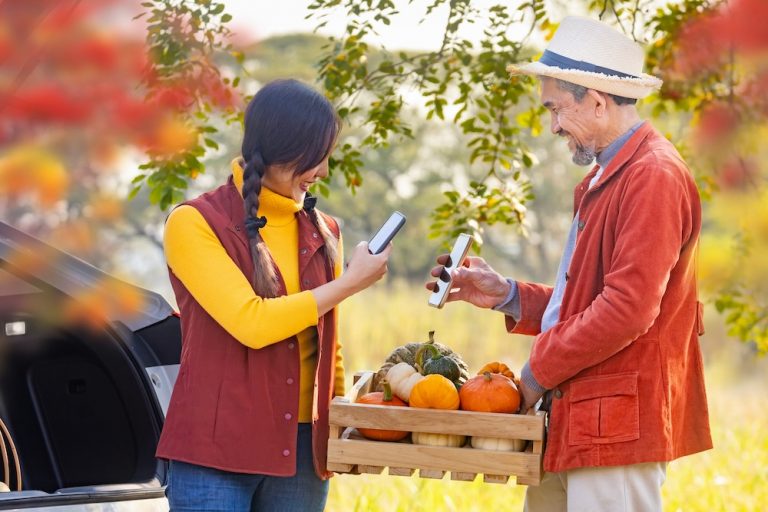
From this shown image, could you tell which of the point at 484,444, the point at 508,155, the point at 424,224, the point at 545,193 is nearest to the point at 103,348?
the point at 484,444

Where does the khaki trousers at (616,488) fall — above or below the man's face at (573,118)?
below

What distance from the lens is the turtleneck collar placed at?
2.65 m

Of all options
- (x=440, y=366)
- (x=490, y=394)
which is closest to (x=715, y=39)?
(x=440, y=366)

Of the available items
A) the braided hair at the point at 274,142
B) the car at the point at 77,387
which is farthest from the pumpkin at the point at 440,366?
the car at the point at 77,387

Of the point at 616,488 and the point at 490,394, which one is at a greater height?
the point at 490,394

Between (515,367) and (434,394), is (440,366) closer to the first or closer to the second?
(434,394)

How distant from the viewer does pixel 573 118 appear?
270 cm

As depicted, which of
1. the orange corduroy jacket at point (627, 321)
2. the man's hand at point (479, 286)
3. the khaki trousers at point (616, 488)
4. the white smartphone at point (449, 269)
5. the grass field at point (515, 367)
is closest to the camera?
the orange corduroy jacket at point (627, 321)

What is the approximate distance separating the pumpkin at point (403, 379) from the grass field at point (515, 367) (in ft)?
8.80

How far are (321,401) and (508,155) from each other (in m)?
2.58

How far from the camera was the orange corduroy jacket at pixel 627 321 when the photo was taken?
96.7 inches

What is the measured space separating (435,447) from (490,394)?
0.17m

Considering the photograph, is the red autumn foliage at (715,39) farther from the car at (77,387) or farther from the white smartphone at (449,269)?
the car at (77,387)

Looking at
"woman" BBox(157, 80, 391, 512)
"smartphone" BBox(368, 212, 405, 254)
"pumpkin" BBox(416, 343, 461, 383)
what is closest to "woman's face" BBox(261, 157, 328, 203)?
"woman" BBox(157, 80, 391, 512)
